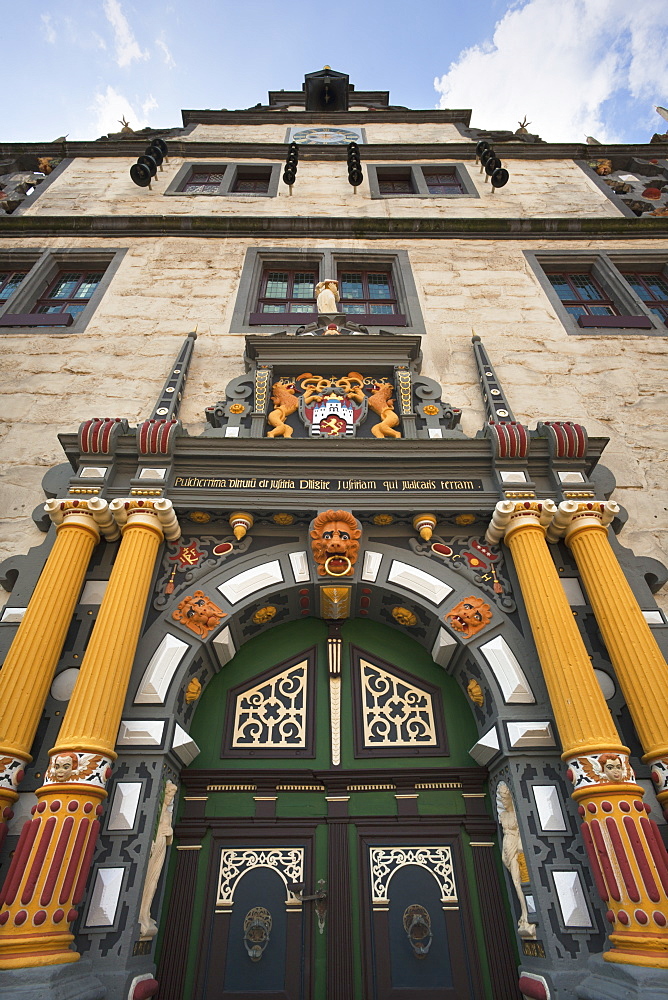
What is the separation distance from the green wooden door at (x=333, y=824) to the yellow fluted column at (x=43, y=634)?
1.57 metres

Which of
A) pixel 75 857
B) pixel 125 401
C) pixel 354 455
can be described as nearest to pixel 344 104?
pixel 125 401

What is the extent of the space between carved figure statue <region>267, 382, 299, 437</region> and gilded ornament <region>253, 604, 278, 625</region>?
2.31m

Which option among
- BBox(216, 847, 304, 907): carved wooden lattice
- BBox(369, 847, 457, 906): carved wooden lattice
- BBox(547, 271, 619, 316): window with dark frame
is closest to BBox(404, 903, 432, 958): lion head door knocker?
BBox(369, 847, 457, 906): carved wooden lattice

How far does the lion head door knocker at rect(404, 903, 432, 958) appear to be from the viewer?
501cm

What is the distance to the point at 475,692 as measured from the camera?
237 inches

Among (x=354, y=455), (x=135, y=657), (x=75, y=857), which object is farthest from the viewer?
(x=354, y=455)

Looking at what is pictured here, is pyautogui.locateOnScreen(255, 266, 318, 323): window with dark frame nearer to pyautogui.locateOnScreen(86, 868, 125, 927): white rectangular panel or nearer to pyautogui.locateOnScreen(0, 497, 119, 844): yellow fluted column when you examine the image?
pyautogui.locateOnScreen(0, 497, 119, 844): yellow fluted column

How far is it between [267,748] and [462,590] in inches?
102

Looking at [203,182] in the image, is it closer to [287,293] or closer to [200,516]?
[287,293]

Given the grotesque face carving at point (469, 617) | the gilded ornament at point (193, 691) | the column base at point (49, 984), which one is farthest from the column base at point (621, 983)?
the gilded ornament at point (193, 691)

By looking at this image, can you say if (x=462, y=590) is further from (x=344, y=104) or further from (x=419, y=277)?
(x=344, y=104)

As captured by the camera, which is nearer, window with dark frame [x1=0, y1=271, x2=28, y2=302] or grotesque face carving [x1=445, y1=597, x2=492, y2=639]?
grotesque face carving [x1=445, y1=597, x2=492, y2=639]

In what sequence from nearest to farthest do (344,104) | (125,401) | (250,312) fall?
(125,401) → (250,312) → (344,104)

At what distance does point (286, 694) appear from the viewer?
6383 millimetres
